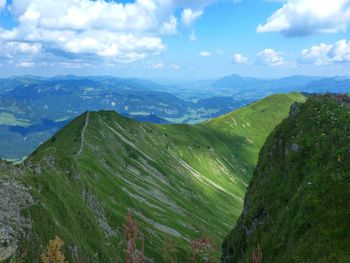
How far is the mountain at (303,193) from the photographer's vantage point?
118 feet

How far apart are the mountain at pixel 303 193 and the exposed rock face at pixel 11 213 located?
25.3 metres

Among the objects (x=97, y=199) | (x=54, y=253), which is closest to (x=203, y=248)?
(x=54, y=253)

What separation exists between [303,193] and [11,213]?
3485 cm

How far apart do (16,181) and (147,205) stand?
254 feet

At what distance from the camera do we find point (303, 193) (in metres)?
44.3

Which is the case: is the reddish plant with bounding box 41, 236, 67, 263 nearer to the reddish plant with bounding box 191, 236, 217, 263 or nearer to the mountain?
the reddish plant with bounding box 191, 236, 217, 263

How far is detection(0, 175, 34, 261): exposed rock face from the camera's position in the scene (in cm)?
4166

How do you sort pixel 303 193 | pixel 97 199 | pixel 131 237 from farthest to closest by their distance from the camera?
pixel 97 199 → pixel 303 193 → pixel 131 237

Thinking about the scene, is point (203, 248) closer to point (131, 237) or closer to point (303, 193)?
point (131, 237)

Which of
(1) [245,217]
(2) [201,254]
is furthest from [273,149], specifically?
(2) [201,254]

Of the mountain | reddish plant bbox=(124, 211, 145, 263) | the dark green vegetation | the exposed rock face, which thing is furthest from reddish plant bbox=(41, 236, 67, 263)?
the exposed rock face

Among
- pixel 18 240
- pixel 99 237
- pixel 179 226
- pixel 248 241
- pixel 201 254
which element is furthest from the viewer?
pixel 179 226

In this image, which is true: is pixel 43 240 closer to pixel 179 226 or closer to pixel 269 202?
pixel 269 202

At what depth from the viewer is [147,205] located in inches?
5089
